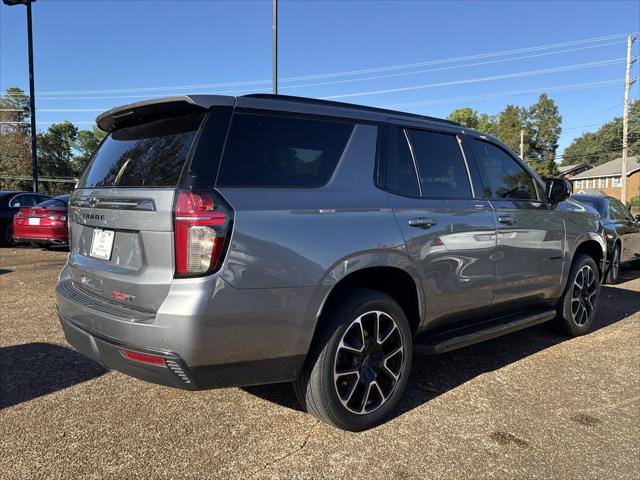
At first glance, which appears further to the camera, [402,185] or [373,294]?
[402,185]

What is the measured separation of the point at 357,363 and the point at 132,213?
153 centimetres

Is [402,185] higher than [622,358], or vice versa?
[402,185]

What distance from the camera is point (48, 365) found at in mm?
3971

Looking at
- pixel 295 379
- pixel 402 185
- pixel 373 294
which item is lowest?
pixel 295 379

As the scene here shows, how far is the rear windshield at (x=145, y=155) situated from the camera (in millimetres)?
2609

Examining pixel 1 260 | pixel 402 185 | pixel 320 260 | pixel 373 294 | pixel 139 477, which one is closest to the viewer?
pixel 139 477

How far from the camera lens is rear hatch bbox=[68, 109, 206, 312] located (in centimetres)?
248

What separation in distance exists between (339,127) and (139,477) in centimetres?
223

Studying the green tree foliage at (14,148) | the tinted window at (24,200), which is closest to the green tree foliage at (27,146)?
the green tree foliage at (14,148)

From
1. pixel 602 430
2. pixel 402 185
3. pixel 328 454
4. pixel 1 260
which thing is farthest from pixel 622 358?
pixel 1 260

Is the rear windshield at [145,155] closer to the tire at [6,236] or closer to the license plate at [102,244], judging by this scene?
the license plate at [102,244]

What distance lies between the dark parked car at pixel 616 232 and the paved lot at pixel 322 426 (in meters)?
4.67

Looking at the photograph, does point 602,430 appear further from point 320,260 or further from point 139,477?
point 139,477

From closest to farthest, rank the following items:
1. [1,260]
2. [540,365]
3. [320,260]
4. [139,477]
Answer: [139,477], [320,260], [540,365], [1,260]
